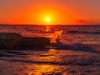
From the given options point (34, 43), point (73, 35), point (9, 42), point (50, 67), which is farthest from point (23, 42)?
point (73, 35)

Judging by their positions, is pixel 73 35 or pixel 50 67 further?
pixel 73 35

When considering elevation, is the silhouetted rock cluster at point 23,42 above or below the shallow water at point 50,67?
above

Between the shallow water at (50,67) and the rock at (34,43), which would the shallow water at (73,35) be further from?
the shallow water at (50,67)

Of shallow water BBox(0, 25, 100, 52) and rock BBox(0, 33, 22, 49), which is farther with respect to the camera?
shallow water BBox(0, 25, 100, 52)

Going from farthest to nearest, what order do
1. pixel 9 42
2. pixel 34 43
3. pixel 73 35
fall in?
pixel 73 35, pixel 34 43, pixel 9 42

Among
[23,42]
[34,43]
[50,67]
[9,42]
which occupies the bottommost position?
[50,67]

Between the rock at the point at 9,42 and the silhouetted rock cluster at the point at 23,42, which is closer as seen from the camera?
the rock at the point at 9,42

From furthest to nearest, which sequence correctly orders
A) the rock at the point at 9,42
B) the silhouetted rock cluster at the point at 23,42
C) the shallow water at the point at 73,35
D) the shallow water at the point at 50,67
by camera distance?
the shallow water at the point at 73,35 < the silhouetted rock cluster at the point at 23,42 < the rock at the point at 9,42 < the shallow water at the point at 50,67

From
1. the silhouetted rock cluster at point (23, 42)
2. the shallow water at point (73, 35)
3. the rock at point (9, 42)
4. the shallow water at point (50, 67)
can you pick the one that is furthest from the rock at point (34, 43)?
the shallow water at point (50, 67)

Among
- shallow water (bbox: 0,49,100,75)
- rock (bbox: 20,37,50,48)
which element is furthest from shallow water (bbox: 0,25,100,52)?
shallow water (bbox: 0,49,100,75)

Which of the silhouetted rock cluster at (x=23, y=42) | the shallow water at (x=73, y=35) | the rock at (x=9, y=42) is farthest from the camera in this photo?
the shallow water at (x=73, y=35)

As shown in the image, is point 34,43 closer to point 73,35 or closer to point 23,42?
point 23,42

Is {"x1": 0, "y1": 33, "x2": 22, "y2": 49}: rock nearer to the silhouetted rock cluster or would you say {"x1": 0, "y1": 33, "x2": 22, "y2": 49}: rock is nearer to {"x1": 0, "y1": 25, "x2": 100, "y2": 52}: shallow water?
the silhouetted rock cluster

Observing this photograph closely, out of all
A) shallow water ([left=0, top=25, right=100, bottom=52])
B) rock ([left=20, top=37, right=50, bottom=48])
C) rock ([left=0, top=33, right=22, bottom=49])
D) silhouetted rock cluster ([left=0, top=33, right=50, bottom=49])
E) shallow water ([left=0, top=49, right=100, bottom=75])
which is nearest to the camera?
shallow water ([left=0, top=49, right=100, bottom=75])
